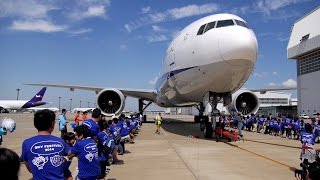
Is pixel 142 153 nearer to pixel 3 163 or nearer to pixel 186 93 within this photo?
pixel 186 93

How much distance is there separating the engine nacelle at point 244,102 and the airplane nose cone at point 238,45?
6.88 m

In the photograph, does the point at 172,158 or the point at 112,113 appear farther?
the point at 112,113

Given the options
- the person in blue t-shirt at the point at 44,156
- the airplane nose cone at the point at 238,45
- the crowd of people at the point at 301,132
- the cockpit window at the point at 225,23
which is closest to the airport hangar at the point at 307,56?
the crowd of people at the point at 301,132

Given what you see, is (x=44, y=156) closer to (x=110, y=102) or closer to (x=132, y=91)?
(x=110, y=102)

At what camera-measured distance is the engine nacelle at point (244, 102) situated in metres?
20.0

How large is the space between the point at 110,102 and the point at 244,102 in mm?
8287

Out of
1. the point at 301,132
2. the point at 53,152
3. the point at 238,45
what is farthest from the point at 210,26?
the point at 53,152

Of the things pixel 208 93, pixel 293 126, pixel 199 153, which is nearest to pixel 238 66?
pixel 208 93

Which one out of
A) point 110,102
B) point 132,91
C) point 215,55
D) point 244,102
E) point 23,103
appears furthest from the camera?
point 23,103

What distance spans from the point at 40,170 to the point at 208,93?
482 inches

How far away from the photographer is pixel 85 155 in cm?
514

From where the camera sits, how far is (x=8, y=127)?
11.8m

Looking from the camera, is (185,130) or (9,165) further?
(185,130)

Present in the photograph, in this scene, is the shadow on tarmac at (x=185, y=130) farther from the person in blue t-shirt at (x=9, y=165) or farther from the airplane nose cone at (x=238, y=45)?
the person in blue t-shirt at (x=9, y=165)
